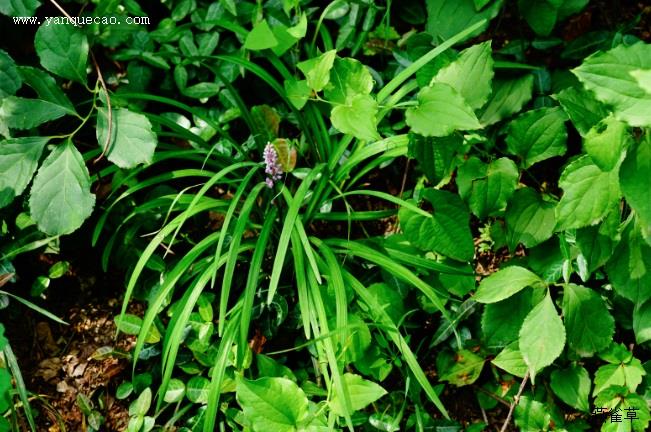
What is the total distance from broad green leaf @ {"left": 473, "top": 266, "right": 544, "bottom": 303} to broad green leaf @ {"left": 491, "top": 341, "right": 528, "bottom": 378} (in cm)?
19

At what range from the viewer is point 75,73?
5.10 ft

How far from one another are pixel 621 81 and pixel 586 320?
0.70m

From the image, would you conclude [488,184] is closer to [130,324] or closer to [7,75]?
[130,324]

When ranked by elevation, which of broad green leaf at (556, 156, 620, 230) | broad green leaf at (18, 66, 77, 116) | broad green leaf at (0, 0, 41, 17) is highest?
broad green leaf at (0, 0, 41, 17)

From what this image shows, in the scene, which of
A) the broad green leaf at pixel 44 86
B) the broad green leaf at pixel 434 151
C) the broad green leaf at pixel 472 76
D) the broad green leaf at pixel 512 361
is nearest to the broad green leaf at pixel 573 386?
the broad green leaf at pixel 512 361

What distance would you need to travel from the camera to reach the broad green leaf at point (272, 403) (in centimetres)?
134

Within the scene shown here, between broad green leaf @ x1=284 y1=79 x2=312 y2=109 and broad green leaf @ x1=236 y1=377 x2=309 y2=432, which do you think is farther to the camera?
broad green leaf @ x1=284 y1=79 x2=312 y2=109

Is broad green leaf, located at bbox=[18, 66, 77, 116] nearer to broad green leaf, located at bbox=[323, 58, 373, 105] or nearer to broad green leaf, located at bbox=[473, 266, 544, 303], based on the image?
broad green leaf, located at bbox=[323, 58, 373, 105]

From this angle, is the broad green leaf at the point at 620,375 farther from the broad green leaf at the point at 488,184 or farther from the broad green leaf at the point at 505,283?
the broad green leaf at the point at 488,184

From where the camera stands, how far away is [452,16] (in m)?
1.76

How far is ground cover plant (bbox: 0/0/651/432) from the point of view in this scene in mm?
1450

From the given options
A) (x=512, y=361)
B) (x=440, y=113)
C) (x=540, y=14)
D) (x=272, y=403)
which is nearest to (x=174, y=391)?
(x=272, y=403)

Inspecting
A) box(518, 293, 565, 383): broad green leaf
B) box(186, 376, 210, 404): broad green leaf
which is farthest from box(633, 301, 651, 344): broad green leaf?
box(186, 376, 210, 404): broad green leaf

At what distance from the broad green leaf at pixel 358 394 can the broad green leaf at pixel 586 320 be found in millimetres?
479
